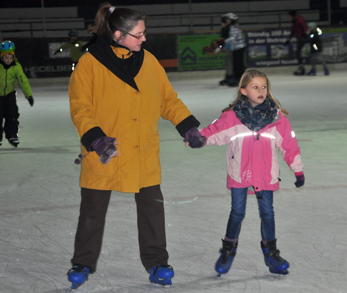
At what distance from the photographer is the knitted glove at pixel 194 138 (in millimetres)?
2637

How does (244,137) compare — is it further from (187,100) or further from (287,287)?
(187,100)

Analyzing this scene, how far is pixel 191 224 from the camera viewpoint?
3518 millimetres

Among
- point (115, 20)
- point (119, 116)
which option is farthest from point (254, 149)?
point (115, 20)

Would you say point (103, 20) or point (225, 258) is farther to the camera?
point (225, 258)

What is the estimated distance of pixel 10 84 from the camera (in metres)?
6.45

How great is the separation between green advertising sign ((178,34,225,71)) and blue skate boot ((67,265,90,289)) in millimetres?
15018

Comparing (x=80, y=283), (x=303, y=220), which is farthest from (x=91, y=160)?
(x=303, y=220)

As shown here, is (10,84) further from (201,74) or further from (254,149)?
(201,74)

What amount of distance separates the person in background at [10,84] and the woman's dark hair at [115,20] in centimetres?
395

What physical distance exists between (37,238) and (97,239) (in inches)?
31.3

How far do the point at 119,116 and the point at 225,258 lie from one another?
83 centimetres

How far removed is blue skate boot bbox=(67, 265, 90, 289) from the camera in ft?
8.41

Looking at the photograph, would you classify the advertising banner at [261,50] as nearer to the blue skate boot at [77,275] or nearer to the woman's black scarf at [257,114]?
the woman's black scarf at [257,114]

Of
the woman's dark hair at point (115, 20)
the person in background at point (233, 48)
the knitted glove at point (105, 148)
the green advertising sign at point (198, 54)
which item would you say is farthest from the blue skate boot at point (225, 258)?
the green advertising sign at point (198, 54)
